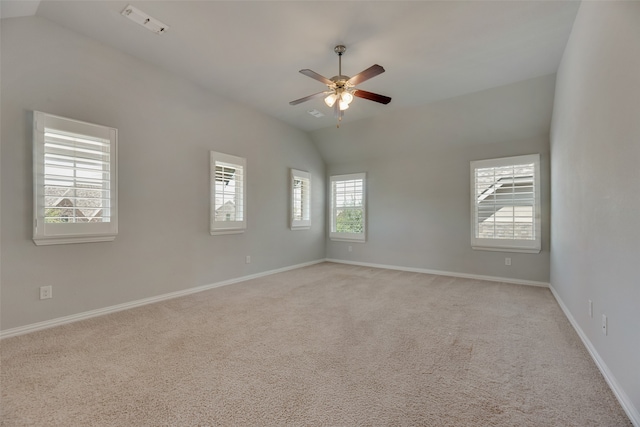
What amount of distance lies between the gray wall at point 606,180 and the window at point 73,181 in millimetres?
4390

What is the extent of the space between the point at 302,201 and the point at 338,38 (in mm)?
3584

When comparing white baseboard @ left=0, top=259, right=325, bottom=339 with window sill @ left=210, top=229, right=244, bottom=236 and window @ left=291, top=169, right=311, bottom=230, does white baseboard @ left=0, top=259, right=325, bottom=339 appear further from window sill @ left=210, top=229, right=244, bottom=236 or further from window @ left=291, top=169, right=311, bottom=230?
window @ left=291, top=169, right=311, bottom=230

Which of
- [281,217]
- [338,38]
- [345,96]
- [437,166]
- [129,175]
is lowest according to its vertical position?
[281,217]

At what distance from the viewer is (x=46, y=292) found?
9.23ft

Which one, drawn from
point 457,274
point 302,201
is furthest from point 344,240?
point 457,274

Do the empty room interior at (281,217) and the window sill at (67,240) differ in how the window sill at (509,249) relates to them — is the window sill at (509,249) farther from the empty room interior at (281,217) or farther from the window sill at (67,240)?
the window sill at (67,240)

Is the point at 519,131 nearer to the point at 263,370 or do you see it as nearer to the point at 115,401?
the point at 263,370

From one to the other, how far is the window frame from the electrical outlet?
365 cm

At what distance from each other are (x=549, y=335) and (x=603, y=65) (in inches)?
90.1

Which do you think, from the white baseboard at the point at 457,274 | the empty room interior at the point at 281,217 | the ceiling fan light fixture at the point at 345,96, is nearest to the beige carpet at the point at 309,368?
the empty room interior at the point at 281,217

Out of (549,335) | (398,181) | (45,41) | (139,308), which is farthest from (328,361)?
(398,181)

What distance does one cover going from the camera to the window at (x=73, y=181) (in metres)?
2.72

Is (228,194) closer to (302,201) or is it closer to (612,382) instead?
(302,201)

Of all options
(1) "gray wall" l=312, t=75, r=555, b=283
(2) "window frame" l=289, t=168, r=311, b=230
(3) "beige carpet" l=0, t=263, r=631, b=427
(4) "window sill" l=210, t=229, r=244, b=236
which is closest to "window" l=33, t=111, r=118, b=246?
(3) "beige carpet" l=0, t=263, r=631, b=427
